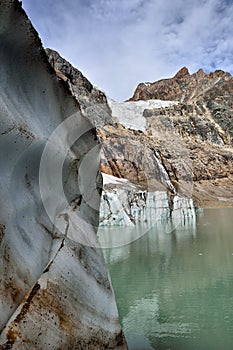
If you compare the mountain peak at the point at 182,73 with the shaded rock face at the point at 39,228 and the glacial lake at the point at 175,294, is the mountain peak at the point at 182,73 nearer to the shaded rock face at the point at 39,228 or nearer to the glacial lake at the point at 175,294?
the glacial lake at the point at 175,294

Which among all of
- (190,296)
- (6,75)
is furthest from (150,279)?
(6,75)

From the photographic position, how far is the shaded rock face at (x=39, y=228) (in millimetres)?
2838

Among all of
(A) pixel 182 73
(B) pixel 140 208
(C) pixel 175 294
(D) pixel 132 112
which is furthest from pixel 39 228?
(A) pixel 182 73

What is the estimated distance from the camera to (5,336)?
2564 millimetres

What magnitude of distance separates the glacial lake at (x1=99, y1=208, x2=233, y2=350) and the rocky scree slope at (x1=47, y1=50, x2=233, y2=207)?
70.3 feet

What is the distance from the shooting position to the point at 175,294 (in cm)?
789

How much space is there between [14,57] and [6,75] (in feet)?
0.81

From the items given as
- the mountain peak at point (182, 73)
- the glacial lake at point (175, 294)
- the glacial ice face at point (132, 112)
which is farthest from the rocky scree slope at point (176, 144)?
the glacial lake at point (175, 294)

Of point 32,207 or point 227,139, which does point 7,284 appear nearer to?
point 32,207

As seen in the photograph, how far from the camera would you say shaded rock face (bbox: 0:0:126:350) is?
9.31 feet

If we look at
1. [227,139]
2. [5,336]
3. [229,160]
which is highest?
[227,139]

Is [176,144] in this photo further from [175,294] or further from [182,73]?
[175,294]

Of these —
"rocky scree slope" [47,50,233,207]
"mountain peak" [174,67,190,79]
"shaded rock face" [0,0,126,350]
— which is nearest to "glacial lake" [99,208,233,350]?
"shaded rock face" [0,0,126,350]

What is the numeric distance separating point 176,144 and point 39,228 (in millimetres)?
61857
